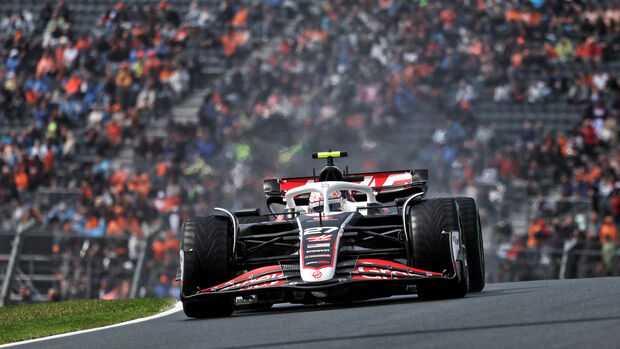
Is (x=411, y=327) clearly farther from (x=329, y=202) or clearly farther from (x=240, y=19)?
(x=240, y=19)

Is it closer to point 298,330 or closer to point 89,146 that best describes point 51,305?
point 298,330

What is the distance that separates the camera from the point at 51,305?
11484 mm

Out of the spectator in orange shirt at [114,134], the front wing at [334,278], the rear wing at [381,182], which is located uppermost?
the spectator in orange shirt at [114,134]

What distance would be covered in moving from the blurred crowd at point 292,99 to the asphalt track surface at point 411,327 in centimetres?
930

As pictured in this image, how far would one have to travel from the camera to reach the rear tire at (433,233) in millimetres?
7688

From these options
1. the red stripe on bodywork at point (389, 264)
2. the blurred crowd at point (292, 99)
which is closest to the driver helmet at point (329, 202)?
the red stripe on bodywork at point (389, 264)

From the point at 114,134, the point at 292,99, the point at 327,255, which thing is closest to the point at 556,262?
the point at 292,99

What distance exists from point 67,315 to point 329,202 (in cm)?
285

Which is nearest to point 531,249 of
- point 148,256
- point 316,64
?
point 148,256

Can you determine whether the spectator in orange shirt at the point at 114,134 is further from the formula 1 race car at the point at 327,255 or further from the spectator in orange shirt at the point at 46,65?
the formula 1 race car at the point at 327,255

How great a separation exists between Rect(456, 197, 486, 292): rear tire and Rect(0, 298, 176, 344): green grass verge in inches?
119

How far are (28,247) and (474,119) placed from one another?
8898 mm

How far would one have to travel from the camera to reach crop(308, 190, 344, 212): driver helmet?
30.3 ft

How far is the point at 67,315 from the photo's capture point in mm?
9891
